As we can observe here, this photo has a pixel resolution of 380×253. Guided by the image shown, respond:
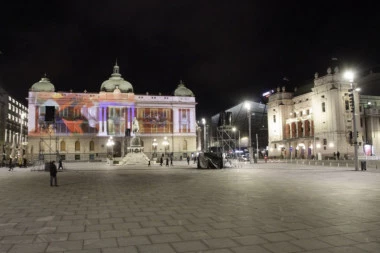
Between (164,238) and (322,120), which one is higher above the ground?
(322,120)

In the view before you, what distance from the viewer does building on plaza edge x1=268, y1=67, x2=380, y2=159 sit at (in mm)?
72375

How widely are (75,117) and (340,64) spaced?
7291cm

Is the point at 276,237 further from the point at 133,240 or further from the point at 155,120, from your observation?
the point at 155,120

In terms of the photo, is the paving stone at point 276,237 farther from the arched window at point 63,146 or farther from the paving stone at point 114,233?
the arched window at point 63,146

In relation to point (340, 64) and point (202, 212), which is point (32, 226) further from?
point (340, 64)

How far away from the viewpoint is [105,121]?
101000 millimetres

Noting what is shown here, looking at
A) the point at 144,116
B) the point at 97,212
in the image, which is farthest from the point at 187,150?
the point at 97,212

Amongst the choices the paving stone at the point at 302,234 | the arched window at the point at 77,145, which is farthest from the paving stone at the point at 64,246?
the arched window at the point at 77,145

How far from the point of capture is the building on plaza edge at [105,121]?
315 ft

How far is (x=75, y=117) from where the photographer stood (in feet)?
324

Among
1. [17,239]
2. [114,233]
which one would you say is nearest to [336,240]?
[114,233]

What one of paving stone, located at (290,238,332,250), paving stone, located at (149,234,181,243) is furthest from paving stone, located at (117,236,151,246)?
paving stone, located at (290,238,332,250)

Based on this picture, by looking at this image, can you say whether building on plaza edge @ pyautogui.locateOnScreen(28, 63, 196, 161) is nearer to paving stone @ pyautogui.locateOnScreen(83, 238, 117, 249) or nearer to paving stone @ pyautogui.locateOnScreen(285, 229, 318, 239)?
paving stone @ pyautogui.locateOnScreen(285, 229, 318, 239)

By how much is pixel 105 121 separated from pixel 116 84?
14464 mm
